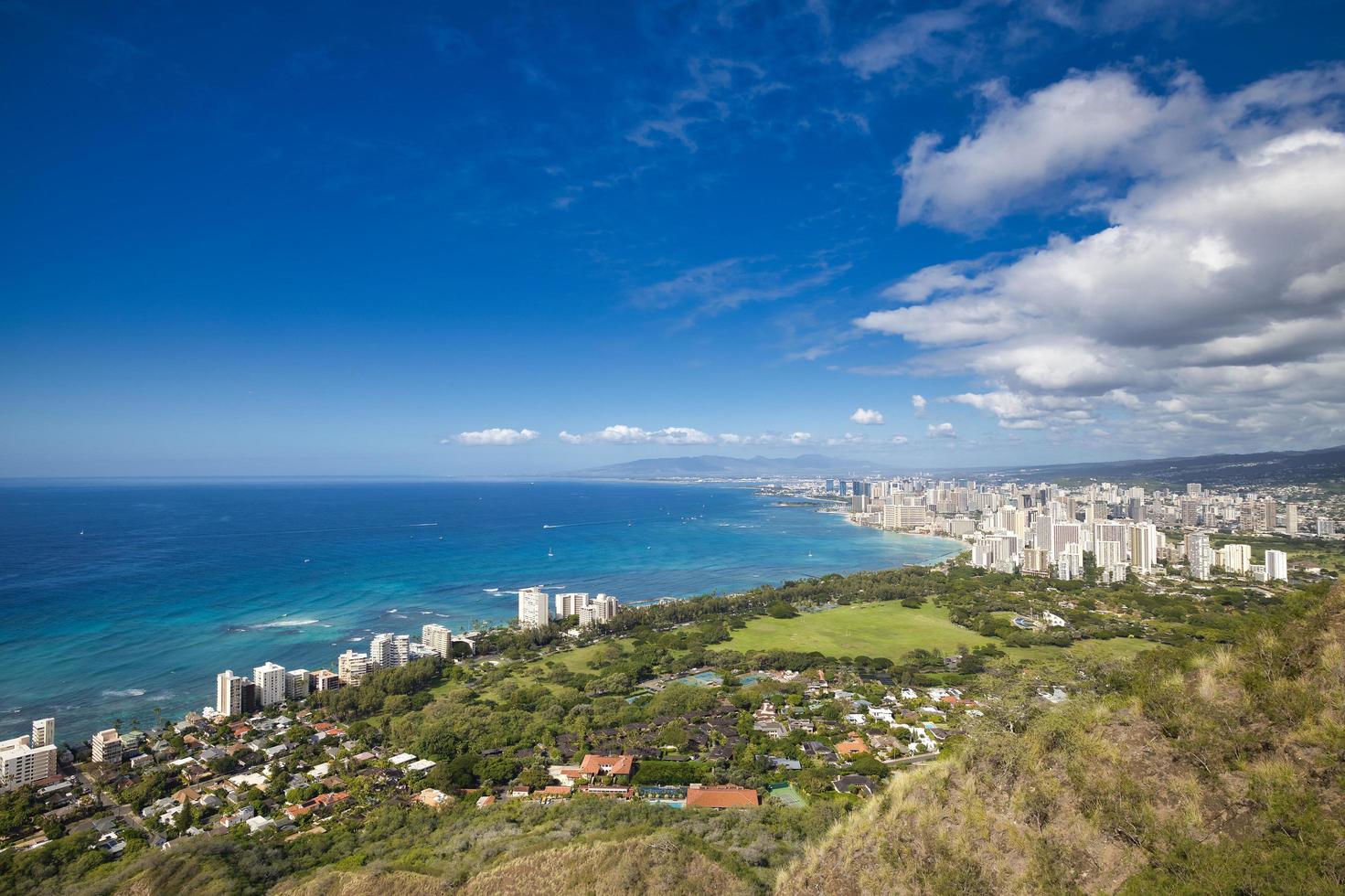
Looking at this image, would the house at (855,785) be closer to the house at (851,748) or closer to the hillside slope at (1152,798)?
the house at (851,748)

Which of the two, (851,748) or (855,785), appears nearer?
(855,785)

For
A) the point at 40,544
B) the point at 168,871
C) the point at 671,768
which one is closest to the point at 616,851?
the point at 671,768

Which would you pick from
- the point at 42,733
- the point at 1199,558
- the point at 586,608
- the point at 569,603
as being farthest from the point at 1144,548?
the point at 42,733

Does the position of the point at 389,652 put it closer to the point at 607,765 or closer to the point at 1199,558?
the point at 607,765

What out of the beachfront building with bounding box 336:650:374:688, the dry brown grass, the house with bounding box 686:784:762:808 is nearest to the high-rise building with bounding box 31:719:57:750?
the beachfront building with bounding box 336:650:374:688

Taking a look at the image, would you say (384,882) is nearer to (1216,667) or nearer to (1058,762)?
(1058,762)

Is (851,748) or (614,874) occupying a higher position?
(614,874)
